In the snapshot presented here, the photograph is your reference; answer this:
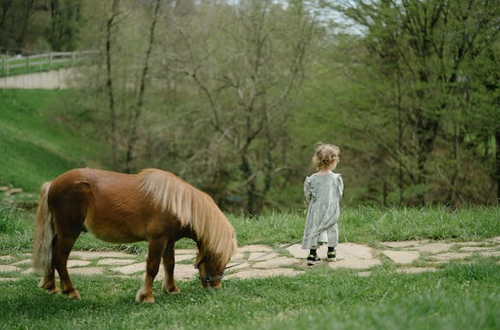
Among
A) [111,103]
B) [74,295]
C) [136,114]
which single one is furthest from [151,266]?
[111,103]

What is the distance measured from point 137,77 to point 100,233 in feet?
60.5

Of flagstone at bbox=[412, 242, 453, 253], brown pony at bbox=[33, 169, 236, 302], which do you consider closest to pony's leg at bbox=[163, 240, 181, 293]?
brown pony at bbox=[33, 169, 236, 302]

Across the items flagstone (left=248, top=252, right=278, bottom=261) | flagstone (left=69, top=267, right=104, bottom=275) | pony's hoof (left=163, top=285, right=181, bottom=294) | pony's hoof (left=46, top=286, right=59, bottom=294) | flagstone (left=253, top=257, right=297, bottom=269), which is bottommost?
flagstone (left=69, top=267, right=104, bottom=275)

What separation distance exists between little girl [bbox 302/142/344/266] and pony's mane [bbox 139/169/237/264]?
147 centimetres

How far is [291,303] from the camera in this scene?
4.32 m

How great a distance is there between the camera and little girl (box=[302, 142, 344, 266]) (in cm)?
611

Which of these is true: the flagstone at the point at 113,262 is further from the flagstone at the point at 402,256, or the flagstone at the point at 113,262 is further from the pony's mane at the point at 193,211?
the flagstone at the point at 402,256

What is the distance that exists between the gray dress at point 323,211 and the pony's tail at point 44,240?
8.74 ft

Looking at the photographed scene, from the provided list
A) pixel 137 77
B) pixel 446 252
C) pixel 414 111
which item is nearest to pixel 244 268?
pixel 446 252

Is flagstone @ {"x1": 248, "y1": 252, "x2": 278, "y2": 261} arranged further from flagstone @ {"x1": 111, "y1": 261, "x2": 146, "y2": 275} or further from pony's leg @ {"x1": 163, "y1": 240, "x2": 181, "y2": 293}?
pony's leg @ {"x1": 163, "y1": 240, "x2": 181, "y2": 293}

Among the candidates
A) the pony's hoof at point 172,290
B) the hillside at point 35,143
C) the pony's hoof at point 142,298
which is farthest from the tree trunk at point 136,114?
the pony's hoof at point 142,298

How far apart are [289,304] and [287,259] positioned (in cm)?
208

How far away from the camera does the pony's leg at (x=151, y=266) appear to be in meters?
4.75

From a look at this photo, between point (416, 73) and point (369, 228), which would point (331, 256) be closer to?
point (369, 228)
